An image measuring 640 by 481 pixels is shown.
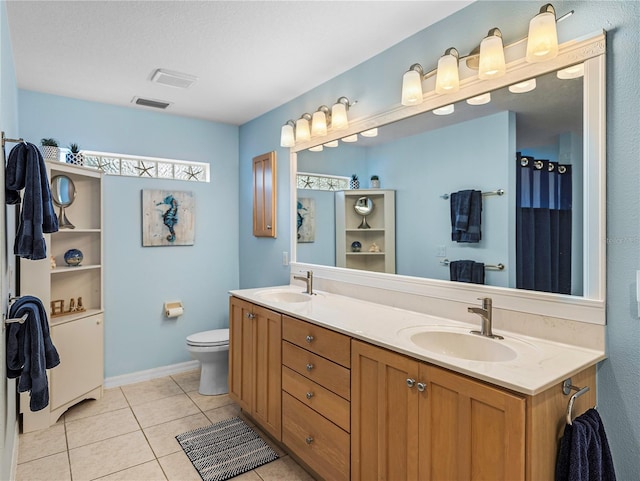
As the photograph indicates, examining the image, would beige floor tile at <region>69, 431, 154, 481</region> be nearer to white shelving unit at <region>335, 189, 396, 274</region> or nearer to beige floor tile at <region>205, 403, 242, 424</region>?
beige floor tile at <region>205, 403, 242, 424</region>

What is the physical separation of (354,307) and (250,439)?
111cm

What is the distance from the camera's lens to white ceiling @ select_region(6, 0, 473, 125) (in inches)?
76.4

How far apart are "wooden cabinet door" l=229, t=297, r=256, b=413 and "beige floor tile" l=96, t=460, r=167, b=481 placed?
2.03ft

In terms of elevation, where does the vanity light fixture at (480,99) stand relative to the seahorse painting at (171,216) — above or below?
above

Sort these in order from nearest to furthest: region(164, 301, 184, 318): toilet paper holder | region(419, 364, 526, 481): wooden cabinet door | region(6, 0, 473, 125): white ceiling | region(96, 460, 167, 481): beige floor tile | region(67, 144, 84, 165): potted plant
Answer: region(419, 364, 526, 481): wooden cabinet door, region(6, 0, 473, 125): white ceiling, region(96, 460, 167, 481): beige floor tile, region(67, 144, 84, 165): potted plant, region(164, 301, 184, 318): toilet paper holder

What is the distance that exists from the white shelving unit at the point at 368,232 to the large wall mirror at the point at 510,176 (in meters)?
0.05

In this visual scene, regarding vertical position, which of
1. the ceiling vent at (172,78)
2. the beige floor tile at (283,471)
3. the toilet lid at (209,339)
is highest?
the ceiling vent at (172,78)

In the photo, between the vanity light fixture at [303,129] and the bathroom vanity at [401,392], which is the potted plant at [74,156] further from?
the bathroom vanity at [401,392]

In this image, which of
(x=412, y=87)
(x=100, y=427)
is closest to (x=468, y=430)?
(x=412, y=87)

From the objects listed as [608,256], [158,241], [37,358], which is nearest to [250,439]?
[37,358]

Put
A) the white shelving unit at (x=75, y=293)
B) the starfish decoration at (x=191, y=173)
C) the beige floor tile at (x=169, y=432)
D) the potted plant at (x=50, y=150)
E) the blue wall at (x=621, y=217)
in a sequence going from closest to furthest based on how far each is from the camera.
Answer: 1. the blue wall at (x=621, y=217)
2. the beige floor tile at (x=169, y=432)
3. the white shelving unit at (x=75, y=293)
4. the potted plant at (x=50, y=150)
5. the starfish decoration at (x=191, y=173)

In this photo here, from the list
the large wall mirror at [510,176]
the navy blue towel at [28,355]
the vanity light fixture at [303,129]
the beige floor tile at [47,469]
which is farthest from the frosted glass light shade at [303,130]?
the beige floor tile at [47,469]

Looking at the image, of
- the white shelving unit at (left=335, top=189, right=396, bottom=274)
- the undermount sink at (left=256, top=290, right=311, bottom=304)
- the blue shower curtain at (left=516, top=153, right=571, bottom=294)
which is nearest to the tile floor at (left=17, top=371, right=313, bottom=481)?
the undermount sink at (left=256, top=290, right=311, bottom=304)

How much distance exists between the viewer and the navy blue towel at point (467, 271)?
6.09ft
